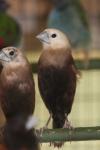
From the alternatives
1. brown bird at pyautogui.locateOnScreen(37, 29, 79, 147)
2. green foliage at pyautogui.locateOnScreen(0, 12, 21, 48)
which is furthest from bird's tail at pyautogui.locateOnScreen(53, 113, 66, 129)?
green foliage at pyautogui.locateOnScreen(0, 12, 21, 48)

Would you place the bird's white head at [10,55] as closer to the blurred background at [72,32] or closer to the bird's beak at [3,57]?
the bird's beak at [3,57]

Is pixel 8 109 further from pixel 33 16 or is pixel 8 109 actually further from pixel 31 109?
pixel 33 16

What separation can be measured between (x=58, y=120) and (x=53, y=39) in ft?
0.71

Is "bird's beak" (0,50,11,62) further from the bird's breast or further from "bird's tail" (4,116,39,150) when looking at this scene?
"bird's tail" (4,116,39,150)

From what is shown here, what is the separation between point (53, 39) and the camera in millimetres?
1756

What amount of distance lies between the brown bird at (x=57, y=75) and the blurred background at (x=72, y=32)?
991mm

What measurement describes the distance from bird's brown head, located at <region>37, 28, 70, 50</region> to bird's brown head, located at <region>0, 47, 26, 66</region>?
0.09m

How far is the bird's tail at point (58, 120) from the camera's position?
5.85ft

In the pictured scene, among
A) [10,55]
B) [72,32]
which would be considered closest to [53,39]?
[10,55]

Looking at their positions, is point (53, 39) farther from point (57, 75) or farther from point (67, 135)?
point (67, 135)

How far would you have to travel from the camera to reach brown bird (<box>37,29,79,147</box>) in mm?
1745

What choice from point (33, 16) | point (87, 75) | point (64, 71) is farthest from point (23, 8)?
point (64, 71)

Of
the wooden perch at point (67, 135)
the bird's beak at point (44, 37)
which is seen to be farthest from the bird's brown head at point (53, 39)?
the wooden perch at point (67, 135)

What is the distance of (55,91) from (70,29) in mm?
1543
